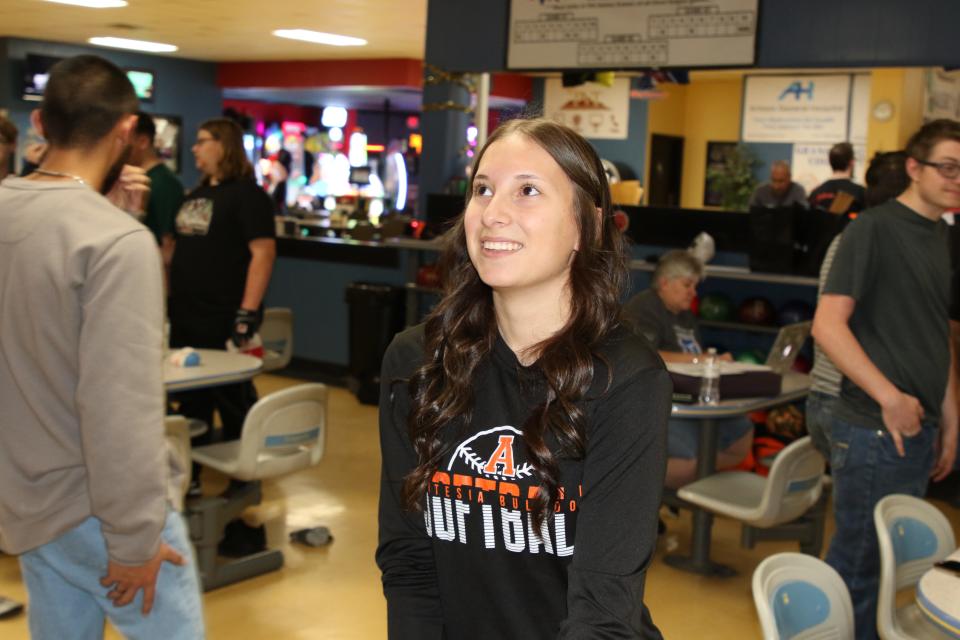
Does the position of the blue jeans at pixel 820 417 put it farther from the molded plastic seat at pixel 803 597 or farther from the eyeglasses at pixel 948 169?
the molded plastic seat at pixel 803 597

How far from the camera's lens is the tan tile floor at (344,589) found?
4.11m

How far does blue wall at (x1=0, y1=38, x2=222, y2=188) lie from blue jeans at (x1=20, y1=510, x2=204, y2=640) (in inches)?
464

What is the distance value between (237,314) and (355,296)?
10.2 feet

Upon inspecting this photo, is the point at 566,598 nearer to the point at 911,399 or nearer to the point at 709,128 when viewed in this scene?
the point at 911,399

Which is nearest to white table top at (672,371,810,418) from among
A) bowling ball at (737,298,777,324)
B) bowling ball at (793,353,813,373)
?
bowling ball at (793,353,813,373)

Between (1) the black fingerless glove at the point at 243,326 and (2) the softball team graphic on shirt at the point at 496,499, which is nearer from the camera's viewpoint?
(2) the softball team graphic on shirt at the point at 496,499

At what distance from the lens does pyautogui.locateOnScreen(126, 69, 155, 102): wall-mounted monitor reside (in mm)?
13789

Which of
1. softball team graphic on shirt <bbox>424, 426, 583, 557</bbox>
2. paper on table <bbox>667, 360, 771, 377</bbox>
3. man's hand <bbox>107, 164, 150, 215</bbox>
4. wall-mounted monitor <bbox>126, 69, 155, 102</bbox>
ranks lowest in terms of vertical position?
paper on table <bbox>667, 360, 771, 377</bbox>

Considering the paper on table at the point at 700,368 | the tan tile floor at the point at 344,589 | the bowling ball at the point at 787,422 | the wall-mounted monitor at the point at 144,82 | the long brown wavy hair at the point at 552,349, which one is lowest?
the tan tile floor at the point at 344,589

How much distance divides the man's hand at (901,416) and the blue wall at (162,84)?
1168 centimetres

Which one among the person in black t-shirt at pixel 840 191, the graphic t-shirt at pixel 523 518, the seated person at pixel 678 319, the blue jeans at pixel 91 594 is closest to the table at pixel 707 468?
the seated person at pixel 678 319

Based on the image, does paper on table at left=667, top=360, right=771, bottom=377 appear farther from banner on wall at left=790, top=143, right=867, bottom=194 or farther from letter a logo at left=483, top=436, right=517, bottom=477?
banner on wall at left=790, top=143, right=867, bottom=194

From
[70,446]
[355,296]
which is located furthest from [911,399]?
[355,296]

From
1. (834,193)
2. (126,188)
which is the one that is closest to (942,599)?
(126,188)
